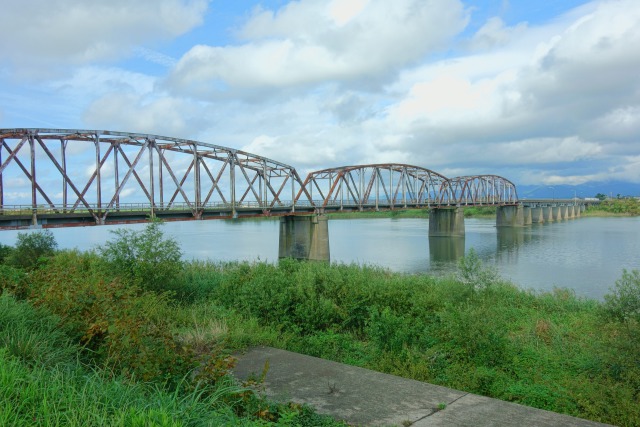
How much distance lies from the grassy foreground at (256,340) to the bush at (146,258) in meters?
0.04

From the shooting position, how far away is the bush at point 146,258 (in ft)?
46.3

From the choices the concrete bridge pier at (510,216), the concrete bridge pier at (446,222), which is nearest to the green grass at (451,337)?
the concrete bridge pier at (446,222)

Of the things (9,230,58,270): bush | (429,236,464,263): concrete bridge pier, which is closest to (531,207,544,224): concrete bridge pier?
(429,236,464,263): concrete bridge pier

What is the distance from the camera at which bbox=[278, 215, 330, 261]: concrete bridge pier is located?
5444 centimetres

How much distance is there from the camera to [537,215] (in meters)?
145

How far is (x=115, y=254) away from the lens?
15016mm

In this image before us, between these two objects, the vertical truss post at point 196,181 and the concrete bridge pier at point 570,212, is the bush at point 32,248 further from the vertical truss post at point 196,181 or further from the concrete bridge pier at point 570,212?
the concrete bridge pier at point 570,212

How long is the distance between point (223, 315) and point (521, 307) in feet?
32.4

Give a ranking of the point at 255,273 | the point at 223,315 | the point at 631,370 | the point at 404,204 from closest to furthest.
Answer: the point at 631,370 < the point at 223,315 < the point at 255,273 < the point at 404,204

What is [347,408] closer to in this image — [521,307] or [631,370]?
[631,370]

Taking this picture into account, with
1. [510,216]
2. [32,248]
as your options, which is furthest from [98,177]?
[510,216]

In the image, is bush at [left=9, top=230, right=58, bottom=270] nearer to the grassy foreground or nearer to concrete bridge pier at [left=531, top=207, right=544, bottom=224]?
the grassy foreground

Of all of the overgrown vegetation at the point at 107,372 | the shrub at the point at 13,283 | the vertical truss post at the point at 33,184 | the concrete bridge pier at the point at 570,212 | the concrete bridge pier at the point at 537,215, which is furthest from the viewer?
the concrete bridge pier at the point at 570,212

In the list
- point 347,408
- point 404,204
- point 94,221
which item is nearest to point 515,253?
point 404,204
